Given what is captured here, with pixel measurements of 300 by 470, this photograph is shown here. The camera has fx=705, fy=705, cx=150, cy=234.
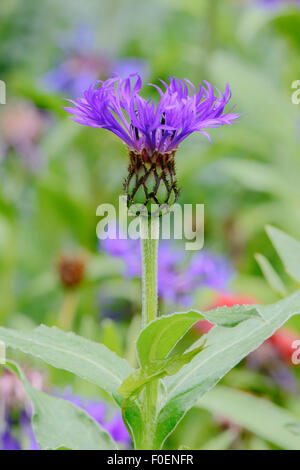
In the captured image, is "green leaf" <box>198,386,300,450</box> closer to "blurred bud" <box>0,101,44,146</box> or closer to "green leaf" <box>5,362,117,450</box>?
"green leaf" <box>5,362,117,450</box>

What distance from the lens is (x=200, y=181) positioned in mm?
1927

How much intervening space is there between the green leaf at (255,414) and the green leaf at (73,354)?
313 mm

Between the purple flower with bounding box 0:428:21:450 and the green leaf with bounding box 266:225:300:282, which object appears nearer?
the green leaf with bounding box 266:225:300:282

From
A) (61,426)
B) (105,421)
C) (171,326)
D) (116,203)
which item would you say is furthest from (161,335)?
(116,203)

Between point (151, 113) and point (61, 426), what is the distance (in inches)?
9.4

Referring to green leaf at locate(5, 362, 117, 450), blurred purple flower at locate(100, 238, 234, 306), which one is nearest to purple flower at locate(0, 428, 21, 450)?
green leaf at locate(5, 362, 117, 450)

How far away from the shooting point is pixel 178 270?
1.19 meters

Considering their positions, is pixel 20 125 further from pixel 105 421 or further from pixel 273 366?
pixel 105 421

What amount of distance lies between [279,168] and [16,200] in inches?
24.4

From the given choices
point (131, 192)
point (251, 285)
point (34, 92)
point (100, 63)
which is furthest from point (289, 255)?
point (100, 63)

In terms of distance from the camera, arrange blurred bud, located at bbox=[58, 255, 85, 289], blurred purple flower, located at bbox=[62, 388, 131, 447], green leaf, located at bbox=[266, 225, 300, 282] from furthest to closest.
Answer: blurred bud, located at bbox=[58, 255, 85, 289]
blurred purple flower, located at bbox=[62, 388, 131, 447]
green leaf, located at bbox=[266, 225, 300, 282]

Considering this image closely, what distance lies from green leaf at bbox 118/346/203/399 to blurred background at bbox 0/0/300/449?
0.23m

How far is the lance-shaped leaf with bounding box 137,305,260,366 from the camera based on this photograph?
1.39 feet
